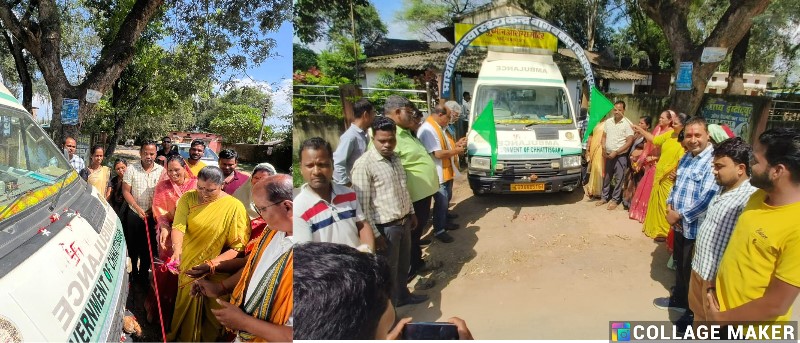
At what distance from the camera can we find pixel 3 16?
10.6 ft

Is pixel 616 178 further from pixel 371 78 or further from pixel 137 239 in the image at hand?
pixel 137 239

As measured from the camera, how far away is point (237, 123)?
2.19 meters

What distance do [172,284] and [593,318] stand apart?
246cm

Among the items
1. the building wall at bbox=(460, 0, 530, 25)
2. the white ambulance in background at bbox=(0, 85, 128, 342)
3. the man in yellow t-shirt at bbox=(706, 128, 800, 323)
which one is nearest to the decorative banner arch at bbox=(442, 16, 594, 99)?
the building wall at bbox=(460, 0, 530, 25)

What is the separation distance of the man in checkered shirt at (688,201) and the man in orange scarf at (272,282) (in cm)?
122

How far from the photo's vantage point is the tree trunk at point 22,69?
10.9 ft

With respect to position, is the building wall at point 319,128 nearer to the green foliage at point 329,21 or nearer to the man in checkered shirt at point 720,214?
the green foliage at point 329,21

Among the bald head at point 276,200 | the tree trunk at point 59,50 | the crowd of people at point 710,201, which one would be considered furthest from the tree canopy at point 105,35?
the crowd of people at point 710,201

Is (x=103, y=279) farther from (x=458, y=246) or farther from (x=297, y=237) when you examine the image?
(x=458, y=246)

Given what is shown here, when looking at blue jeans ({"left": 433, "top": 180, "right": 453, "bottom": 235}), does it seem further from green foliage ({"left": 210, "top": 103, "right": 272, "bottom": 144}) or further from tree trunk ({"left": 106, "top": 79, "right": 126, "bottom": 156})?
tree trunk ({"left": 106, "top": 79, "right": 126, "bottom": 156})

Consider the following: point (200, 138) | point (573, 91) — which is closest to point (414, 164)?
point (573, 91)

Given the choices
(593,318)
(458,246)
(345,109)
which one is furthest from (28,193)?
(593,318)

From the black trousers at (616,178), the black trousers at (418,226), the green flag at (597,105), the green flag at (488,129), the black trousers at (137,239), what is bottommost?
the black trousers at (137,239)

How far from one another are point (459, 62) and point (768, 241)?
1.02 metres
